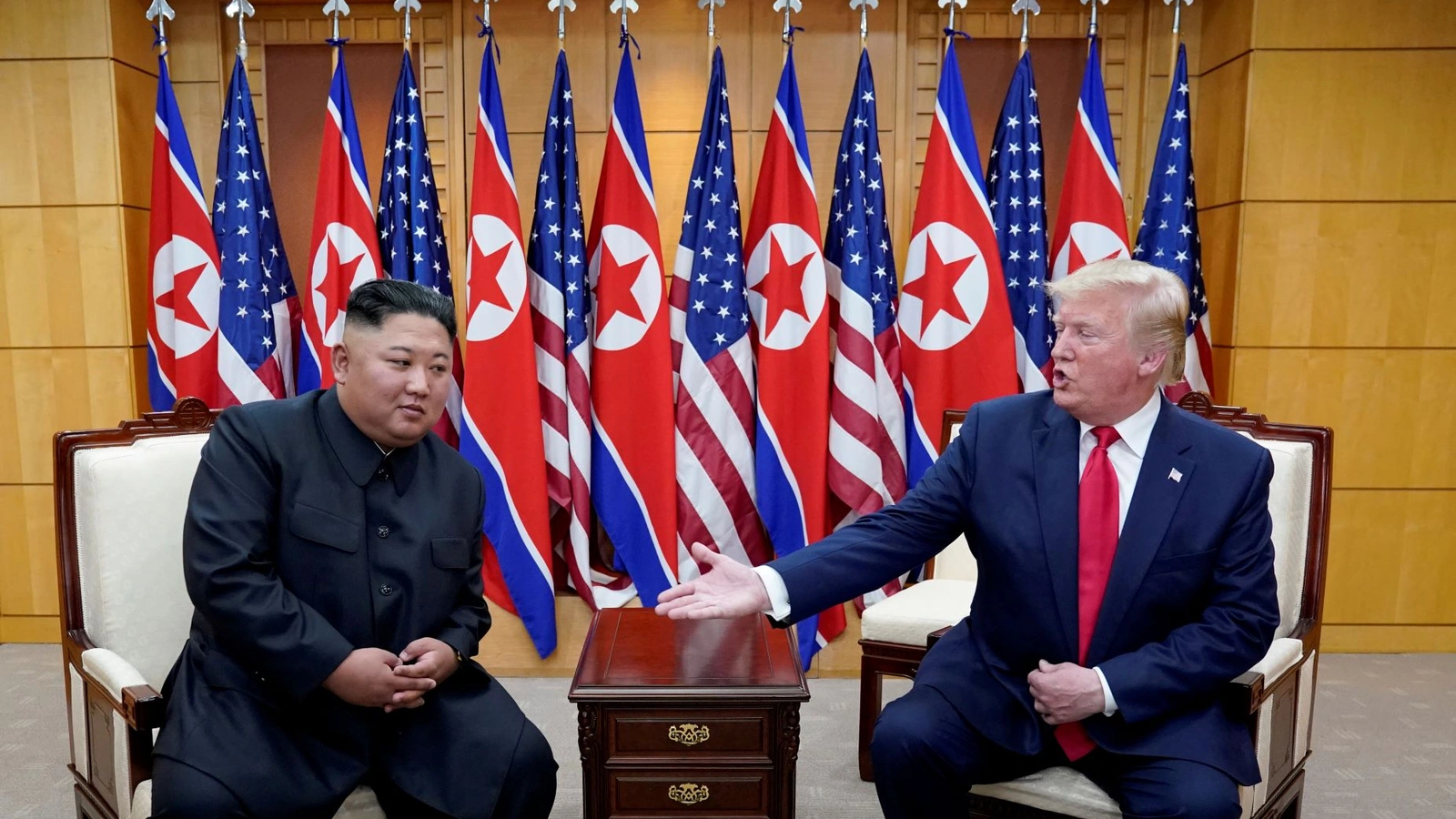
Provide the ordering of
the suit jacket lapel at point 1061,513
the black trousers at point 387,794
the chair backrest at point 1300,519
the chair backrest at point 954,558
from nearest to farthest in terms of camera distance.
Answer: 1. the black trousers at point 387,794
2. the suit jacket lapel at point 1061,513
3. the chair backrest at point 1300,519
4. the chair backrest at point 954,558

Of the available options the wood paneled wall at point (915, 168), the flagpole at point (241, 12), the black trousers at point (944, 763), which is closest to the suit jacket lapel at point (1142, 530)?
the black trousers at point (944, 763)

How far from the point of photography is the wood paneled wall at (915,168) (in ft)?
12.8

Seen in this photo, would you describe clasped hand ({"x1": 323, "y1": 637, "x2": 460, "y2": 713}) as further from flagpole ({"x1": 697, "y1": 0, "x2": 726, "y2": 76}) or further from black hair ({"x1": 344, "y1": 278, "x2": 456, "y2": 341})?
flagpole ({"x1": 697, "y1": 0, "x2": 726, "y2": 76})

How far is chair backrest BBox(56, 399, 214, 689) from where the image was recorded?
2213mm

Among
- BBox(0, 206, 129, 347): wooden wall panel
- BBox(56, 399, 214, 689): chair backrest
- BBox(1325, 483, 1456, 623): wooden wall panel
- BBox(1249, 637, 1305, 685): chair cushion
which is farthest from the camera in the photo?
BBox(1325, 483, 1456, 623): wooden wall panel

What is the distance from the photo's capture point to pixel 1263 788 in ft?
6.85

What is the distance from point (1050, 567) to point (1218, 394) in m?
2.62

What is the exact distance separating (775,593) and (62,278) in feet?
11.6

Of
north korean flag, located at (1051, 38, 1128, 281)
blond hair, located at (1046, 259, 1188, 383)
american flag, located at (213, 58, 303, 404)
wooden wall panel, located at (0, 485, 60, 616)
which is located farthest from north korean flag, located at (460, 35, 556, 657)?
blond hair, located at (1046, 259, 1188, 383)

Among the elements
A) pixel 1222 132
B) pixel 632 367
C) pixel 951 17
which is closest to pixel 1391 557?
pixel 1222 132

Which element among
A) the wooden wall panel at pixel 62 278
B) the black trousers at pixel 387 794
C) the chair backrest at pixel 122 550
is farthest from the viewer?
the wooden wall panel at pixel 62 278

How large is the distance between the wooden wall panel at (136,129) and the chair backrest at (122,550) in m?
2.16

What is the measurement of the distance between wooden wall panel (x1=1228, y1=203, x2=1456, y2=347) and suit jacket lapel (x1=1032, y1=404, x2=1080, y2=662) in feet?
7.91

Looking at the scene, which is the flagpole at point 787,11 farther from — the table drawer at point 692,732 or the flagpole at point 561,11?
the table drawer at point 692,732
